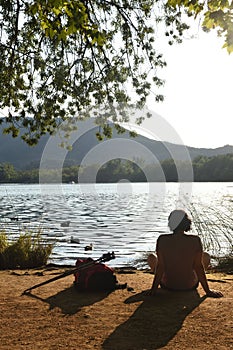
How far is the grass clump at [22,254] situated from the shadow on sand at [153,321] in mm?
4055

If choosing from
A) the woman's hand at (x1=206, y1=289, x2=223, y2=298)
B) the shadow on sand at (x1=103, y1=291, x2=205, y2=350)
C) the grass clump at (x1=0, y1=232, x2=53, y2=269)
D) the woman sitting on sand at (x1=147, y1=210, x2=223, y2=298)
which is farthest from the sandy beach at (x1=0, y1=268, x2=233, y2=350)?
the grass clump at (x1=0, y1=232, x2=53, y2=269)

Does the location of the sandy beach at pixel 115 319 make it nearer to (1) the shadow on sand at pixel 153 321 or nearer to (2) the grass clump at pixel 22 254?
(1) the shadow on sand at pixel 153 321

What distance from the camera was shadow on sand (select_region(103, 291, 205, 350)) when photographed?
14.9ft

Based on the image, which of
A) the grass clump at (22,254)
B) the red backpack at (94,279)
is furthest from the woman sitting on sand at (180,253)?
the grass clump at (22,254)

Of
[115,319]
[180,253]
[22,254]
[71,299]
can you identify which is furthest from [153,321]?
[22,254]

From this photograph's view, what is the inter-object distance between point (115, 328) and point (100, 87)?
662 centimetres

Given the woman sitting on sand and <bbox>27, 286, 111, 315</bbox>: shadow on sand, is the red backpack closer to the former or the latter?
<bbox>27, 286, 111, 315</bbox>: shadow on sand

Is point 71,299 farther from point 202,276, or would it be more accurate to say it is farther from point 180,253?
point 202,276

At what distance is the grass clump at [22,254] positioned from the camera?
9789mm

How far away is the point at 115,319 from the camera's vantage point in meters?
5.35

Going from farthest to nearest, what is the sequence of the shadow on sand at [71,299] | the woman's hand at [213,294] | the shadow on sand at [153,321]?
the woman's hand at [213,294], the shadow on sand at [71,299], the shadow on sand at [153,321]

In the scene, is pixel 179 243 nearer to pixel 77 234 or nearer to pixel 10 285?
pixel 10 285

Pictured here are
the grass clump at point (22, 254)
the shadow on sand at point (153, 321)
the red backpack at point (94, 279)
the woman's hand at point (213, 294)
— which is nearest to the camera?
the shadow on sand at point (153, 321)

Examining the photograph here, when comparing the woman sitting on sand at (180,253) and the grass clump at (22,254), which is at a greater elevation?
the woman sitting on sand at (180,253)
